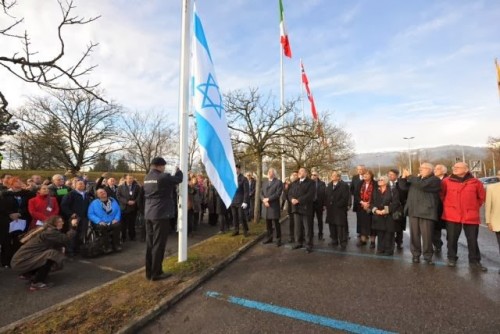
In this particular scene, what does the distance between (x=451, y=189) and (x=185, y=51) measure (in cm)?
611

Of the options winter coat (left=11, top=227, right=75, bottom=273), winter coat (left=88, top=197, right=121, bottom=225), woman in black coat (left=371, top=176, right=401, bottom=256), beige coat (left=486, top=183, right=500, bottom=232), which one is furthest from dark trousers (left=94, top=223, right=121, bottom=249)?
beige coat (left=486, top=183, right=500, bottom=232)

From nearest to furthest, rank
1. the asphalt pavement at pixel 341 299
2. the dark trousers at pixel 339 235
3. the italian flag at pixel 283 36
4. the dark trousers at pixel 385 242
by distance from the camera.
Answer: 1. the asphalt pavement at pixel 341 299
2. the dark trousers at pixel 385 242
3. the dark trousers at pixel 339 235
4. the italian flag at pixel 283 36

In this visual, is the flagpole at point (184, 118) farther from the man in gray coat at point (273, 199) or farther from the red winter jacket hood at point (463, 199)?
the red winter jacket hood at point (463, 199)

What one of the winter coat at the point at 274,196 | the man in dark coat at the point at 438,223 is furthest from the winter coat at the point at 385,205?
the winter coat at the point at 274,196

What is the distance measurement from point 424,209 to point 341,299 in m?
3.08

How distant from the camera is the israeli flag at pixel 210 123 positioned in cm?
596

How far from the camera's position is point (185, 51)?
6.17 meters

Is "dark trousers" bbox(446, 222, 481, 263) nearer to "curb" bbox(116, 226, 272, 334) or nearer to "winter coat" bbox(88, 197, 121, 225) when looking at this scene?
"curb" bbox(116, 226, 272, 334)

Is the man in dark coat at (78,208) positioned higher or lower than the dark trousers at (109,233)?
higher

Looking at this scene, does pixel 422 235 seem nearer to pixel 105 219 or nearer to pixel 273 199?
pixel 273 199

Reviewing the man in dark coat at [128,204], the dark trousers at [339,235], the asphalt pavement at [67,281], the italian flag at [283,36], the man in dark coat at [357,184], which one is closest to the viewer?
the asphalt pavement at [67,281]

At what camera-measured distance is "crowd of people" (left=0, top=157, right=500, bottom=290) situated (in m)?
5.43

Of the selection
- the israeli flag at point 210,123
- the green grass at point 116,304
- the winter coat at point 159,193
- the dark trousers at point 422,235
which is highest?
the israeli flag at point 210,123

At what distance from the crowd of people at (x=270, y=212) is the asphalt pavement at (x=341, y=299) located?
815 millimetres
